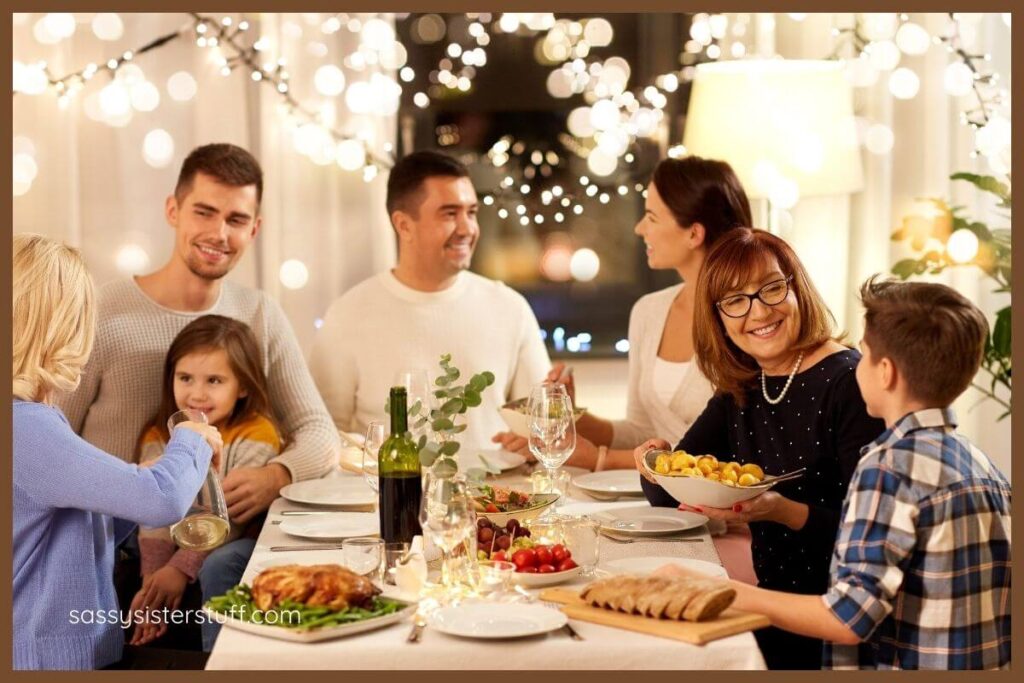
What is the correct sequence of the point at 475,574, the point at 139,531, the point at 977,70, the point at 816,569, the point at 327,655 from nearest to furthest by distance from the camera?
the point at 327,655
the point at 475,574
the point at 816,569
the point at 139,531
the point at 977,70

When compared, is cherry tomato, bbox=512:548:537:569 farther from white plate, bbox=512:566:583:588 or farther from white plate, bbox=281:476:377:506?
white plate, bbox=281:476:377:506

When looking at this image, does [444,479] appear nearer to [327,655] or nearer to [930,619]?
[327,655]

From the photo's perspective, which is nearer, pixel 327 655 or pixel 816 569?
pixel 327 655

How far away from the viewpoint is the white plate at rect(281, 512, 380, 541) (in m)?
2.18

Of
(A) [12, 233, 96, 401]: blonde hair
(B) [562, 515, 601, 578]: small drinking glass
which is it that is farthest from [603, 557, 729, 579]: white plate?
(A) [12, 233, 96, 401]: blonde hair

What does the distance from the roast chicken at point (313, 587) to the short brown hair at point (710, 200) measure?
1824 millimetres

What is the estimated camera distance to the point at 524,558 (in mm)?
1865

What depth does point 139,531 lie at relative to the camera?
2.97m

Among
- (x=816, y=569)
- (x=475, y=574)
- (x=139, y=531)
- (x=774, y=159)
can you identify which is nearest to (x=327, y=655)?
(x=475, y=574)

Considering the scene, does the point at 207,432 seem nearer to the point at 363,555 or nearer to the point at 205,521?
the point at 205,521

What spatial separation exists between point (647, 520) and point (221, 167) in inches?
66.8

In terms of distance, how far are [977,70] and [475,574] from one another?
10.2 feet

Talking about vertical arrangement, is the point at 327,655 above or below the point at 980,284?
below

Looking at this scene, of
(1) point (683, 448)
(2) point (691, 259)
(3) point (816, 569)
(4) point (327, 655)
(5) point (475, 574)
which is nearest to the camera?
(4) point (327, 655)
